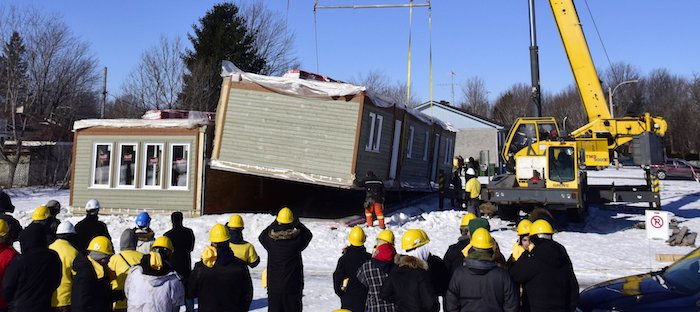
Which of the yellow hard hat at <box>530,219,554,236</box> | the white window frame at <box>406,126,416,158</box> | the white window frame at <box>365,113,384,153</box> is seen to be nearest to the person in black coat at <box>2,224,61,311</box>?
the yellow hard hat at <box>530,219,554,236</box>

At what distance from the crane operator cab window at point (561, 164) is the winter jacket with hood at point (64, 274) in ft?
39.9

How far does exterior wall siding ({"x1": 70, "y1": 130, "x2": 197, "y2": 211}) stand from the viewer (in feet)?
54.9

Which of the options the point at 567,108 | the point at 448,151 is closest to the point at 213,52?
the point at 448,151

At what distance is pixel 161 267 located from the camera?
4598 millimetres

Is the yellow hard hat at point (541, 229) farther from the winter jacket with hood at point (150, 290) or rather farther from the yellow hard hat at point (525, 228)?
the winter jacket with hood at point (150, 290)

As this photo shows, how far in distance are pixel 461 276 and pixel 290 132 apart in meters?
11.8

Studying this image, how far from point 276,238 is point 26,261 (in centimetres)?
233

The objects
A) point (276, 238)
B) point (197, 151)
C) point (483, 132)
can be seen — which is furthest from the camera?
point (483, 132)

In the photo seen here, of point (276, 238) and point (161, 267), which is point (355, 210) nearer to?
point (276, 238)

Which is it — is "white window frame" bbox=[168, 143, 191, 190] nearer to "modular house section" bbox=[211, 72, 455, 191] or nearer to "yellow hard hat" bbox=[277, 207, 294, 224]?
"modular house section" bbox=[211, 72, 455, 191]

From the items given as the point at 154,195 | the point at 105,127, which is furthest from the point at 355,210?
the point at 105,127

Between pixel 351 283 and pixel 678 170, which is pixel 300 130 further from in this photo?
pixel 678 170

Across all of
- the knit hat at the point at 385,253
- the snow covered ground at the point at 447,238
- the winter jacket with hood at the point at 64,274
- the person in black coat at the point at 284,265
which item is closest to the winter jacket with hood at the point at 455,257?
the knit hat at the point at 385,253

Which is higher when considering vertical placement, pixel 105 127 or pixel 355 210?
pixel 105 127
